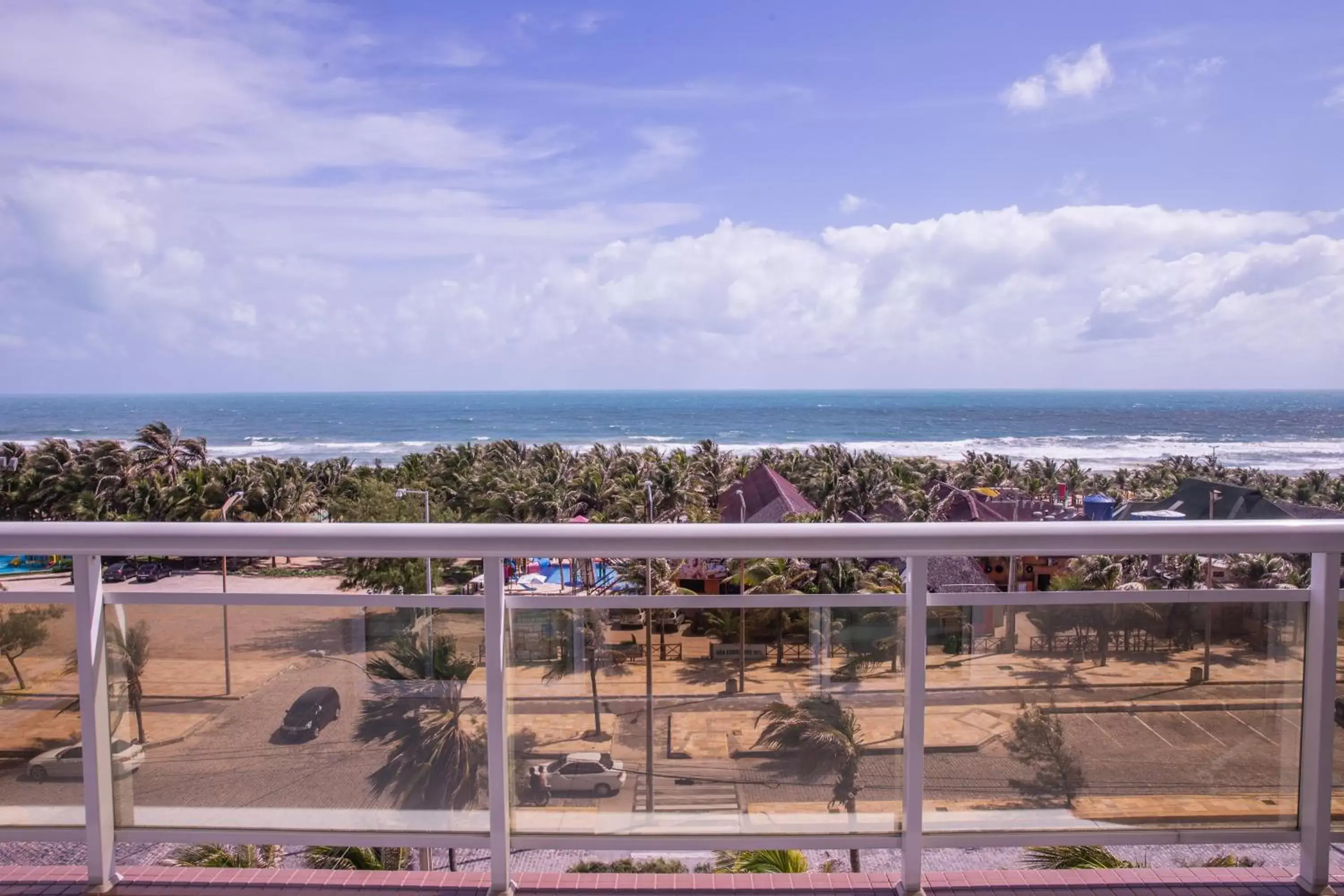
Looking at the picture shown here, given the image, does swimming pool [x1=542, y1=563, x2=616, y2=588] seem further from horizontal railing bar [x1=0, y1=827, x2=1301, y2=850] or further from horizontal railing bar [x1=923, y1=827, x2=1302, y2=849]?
horizontal railing bar [x1=923, y1=827, x2=1302, y2=849]

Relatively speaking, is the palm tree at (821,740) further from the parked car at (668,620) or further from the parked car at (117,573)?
the parked car at (117,573)

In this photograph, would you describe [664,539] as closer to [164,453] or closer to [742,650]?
[742,650]

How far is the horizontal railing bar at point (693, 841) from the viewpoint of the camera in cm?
188

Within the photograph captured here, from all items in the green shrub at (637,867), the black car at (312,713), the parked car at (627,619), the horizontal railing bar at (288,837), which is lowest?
the green shrub at (637,867)

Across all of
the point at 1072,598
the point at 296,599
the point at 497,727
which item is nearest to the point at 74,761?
the point at 296,599

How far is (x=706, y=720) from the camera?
6.04ft

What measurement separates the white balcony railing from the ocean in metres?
53.3

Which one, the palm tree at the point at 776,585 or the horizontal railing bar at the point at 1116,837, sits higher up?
the palm tree at the point at 776,585

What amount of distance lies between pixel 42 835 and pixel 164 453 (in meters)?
41.8

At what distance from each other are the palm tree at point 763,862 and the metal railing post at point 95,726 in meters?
1.41

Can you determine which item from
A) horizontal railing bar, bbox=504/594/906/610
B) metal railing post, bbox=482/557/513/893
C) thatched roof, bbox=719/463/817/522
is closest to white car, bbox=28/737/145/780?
metal railing post, bbox=482/557/513/893

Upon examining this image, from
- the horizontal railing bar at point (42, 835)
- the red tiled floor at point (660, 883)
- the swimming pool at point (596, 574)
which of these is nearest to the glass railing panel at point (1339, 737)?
the red tiled floor at point (660, 883)

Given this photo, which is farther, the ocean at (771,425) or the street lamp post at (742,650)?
the ocean at (771,425)

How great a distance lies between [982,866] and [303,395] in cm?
15766
